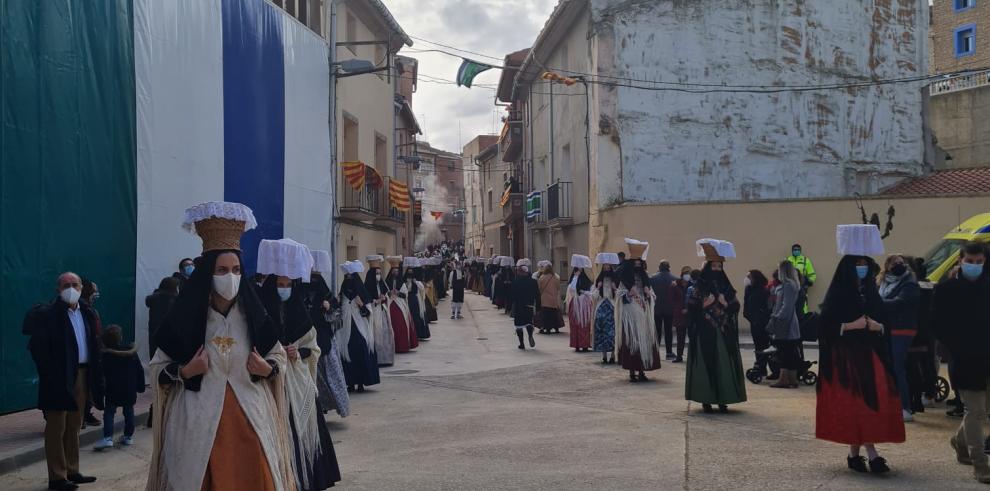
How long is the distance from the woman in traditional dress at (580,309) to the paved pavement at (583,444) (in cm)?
461

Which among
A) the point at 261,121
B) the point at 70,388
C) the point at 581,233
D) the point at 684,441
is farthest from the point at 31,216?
the point at 581,233

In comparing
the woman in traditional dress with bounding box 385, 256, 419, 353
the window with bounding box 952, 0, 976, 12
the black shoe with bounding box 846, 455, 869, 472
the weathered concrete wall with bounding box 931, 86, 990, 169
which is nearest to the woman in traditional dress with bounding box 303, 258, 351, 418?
the black shoe with bounding box 846, 455, 869, 472

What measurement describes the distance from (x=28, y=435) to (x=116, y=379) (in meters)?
1.53

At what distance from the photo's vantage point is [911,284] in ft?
31.0

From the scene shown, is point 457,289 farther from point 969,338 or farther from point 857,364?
point 969,338

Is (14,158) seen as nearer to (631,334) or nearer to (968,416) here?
(631,334)

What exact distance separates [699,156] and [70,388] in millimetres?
20333

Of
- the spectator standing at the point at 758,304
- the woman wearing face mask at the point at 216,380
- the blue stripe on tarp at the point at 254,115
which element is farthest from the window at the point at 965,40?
the woman wearing face mask at the point at 216,380

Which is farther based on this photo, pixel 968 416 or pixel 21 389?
pixel 21 389

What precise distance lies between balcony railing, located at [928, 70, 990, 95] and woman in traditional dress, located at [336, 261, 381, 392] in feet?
85.3

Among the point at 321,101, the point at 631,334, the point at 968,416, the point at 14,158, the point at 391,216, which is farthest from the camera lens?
the point at 391,216

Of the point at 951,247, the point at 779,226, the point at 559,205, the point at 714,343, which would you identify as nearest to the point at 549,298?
the point at 779,226

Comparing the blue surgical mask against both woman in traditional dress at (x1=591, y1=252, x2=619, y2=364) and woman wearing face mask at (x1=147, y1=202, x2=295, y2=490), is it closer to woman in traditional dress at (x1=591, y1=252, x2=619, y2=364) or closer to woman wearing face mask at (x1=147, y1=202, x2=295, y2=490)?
woman wearing face mask at (x1=147, y1=202, x2=295, y2=490)

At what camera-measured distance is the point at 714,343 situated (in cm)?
1023
